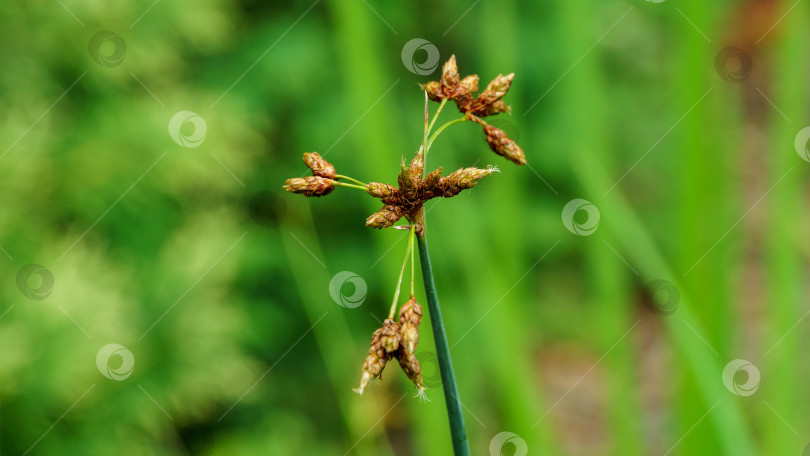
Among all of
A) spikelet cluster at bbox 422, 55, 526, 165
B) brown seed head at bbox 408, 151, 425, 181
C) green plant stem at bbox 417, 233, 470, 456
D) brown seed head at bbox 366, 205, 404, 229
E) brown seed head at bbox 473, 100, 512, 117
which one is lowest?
green plant stem at bbox 417, 233, 470, 456

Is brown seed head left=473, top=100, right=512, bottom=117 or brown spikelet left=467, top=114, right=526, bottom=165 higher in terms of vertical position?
brown seed head left=473, top=100, right=512, bottom=117

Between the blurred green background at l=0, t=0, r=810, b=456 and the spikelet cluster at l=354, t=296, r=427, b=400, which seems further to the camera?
the blurred green background at l=0, t=0, r=810, b=456

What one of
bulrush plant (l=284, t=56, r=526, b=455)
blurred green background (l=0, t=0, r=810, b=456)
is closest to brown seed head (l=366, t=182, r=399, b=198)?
bulrush plant (l=284, t=56, r=526, b=455)

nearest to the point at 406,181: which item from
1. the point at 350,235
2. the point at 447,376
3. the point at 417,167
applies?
the point at 417,167

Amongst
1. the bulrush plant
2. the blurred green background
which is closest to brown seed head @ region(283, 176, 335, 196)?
the bulrush plant

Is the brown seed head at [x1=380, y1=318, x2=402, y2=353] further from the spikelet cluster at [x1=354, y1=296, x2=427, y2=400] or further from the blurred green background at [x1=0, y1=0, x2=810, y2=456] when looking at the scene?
the blurred green background at [x1=0, y1=0, x2=810, y2=456]

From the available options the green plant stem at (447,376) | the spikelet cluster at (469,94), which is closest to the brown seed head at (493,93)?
the spikelet cluster at (469,94)

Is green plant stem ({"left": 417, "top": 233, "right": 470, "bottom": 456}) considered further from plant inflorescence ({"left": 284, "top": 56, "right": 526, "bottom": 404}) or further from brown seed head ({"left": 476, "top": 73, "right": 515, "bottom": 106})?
brown seed head ({"left": 476, "top": 73, "right": 515, "bottom": 106})

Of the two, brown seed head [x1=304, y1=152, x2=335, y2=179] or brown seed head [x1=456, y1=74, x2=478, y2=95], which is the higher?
brown seed head [x1=456, y1=74, x2=478, y2=95]
